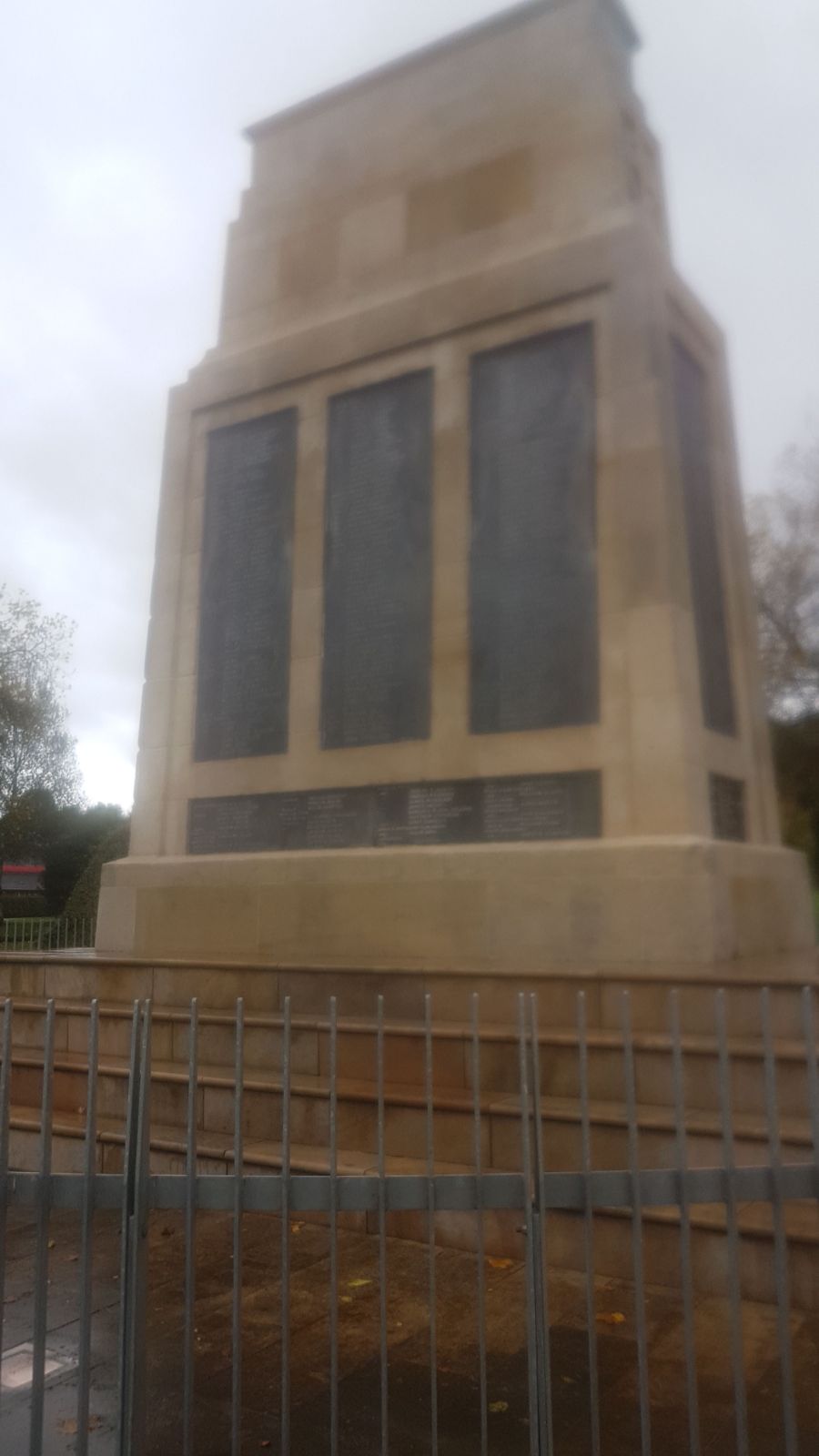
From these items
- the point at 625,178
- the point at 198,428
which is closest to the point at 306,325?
→ the point at 198,428

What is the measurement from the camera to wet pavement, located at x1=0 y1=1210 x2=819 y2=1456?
12.1 feet

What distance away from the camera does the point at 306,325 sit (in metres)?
11.8

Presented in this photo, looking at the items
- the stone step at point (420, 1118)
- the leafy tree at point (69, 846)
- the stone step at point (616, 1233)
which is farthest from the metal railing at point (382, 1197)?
the leafy tree at point (69, 846)

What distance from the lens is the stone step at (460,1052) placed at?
5.93 metres

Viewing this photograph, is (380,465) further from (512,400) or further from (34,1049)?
(34,1049)

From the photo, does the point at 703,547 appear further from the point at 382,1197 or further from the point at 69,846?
the point at 69,846

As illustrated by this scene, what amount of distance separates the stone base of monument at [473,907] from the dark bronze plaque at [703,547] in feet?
5.03

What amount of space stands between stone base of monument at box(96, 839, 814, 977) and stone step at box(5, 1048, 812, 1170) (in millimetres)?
1101

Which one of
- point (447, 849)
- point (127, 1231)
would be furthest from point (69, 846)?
point (127, 1231)

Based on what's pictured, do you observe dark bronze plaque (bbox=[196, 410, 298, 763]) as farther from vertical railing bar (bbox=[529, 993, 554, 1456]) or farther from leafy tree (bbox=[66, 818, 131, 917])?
leafy tree (bbox=[66, 818, 131, 917])

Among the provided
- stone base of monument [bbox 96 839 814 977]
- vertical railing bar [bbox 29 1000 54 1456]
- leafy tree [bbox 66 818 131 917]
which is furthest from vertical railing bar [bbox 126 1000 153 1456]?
leafy tree [bbox 66 818 131 917]

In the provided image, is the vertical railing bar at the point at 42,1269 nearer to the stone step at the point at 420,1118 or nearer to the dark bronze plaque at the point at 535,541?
the stone step at the point at 420,1118

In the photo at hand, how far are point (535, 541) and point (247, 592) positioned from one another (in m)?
3.44

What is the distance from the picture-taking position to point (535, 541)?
380 inches
